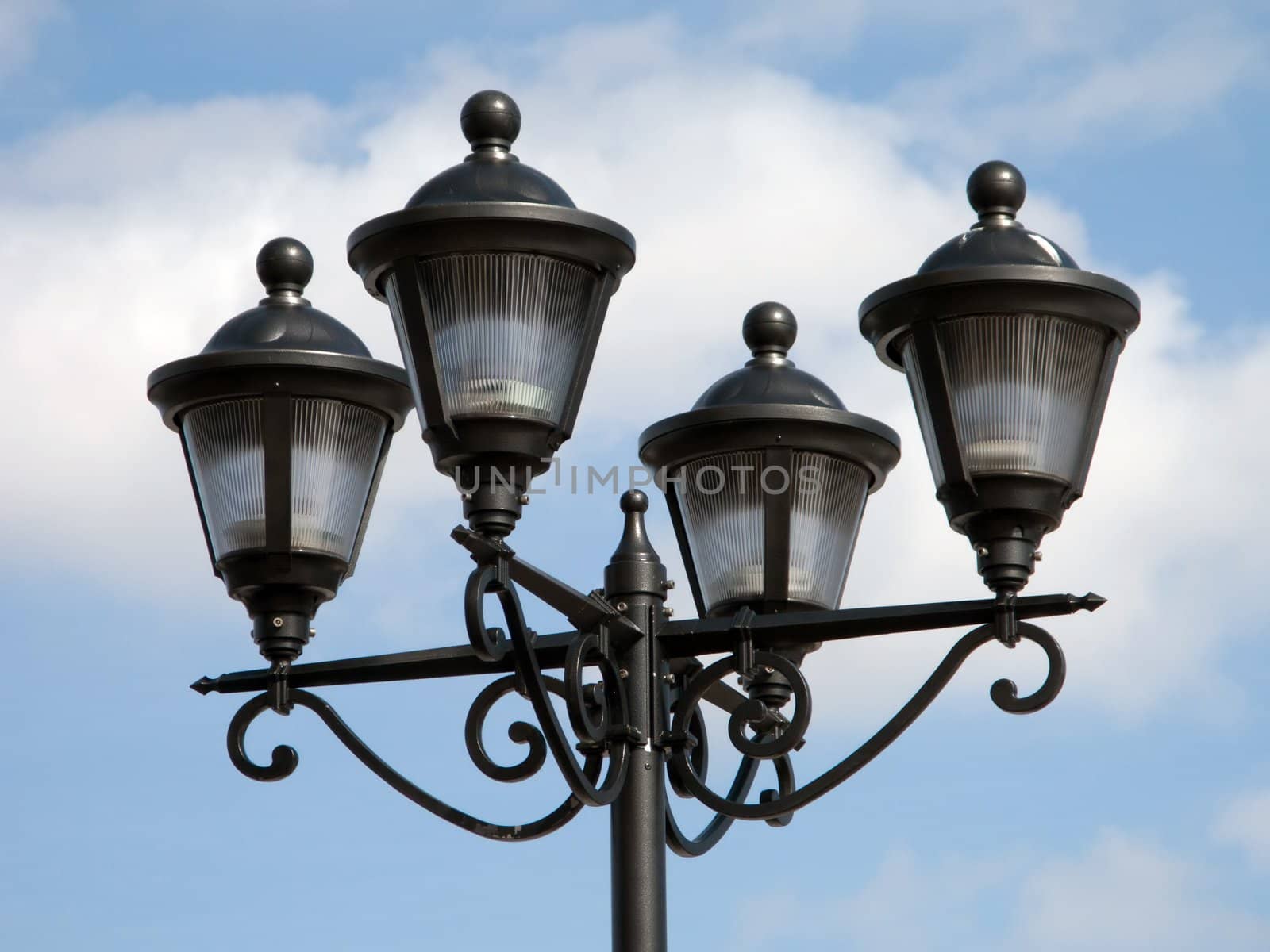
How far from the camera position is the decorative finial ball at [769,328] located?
6082 mm

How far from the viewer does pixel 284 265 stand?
5.75 meters

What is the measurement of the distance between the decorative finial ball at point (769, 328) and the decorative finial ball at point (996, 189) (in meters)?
1.01

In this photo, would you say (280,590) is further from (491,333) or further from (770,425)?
(770,425)

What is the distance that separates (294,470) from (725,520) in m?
1.13

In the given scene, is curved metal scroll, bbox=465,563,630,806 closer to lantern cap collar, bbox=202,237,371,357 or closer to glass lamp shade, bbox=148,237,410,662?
glass lamp shade, bbox=148,237,410,662

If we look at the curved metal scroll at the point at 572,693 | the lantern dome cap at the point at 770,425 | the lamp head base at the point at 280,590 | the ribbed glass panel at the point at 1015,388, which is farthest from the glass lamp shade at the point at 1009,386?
the lamp head base at the point at 280,590

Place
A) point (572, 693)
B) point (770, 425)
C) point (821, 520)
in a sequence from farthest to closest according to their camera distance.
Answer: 1. point (821, 520)
2. point (770, 425)
3. point (572, 693)

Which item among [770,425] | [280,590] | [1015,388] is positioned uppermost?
[770,425]

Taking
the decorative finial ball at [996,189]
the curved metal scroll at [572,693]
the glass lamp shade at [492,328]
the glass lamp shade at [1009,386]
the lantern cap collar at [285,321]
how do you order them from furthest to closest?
1. the lantern cap collar at [285,321]
2. the decorative finial ball at [996,189]
3. the glass lamp shade at [1009,386]
4. the glass lamp shade at [492,328]
5. the curved metal scroll at [572,693]

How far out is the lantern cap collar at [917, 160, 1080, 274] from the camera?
4930 millimetres

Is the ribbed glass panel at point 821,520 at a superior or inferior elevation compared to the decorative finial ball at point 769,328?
inferior

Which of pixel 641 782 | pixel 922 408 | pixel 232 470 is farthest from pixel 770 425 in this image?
pixel 232 470

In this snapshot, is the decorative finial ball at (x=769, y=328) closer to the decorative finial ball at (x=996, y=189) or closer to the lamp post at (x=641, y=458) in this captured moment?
the lamp post at (x=641, y=458)

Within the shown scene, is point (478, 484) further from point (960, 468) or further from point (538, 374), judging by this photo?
point (960, 468)
